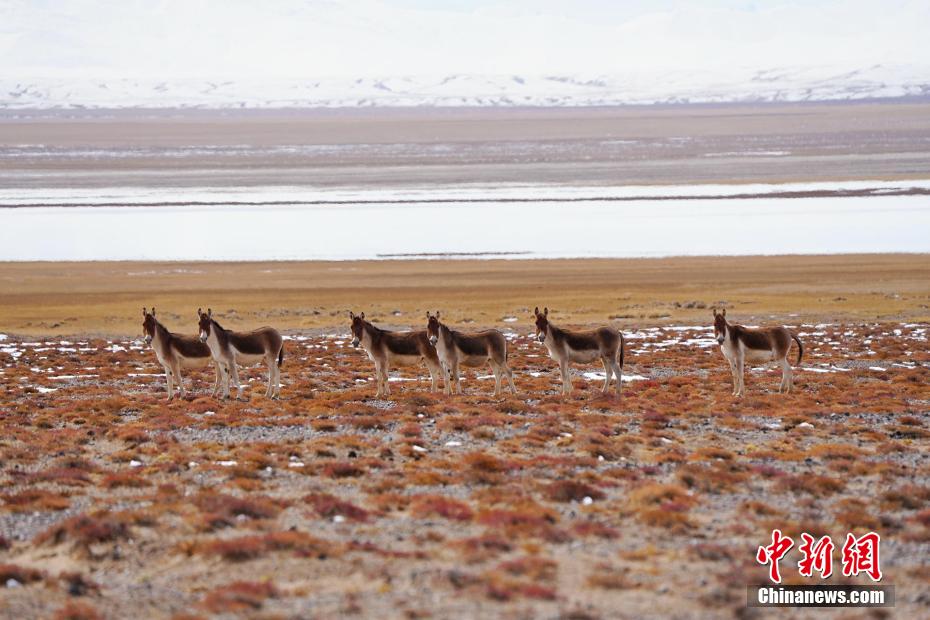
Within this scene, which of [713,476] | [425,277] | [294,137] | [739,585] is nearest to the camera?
[739,585]

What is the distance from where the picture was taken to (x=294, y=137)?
604ft

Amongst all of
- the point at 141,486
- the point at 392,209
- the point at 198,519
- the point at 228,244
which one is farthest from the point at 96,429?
the point at 392,209

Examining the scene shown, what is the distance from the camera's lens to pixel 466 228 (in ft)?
243

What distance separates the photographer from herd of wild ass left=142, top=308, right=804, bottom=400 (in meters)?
24.7

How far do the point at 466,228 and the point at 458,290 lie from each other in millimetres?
Answer: 22640

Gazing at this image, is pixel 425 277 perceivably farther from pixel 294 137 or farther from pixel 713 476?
pixel 294 137

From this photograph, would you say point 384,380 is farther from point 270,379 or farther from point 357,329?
point 270,379

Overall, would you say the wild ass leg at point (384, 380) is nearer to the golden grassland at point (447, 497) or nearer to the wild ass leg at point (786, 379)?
the golden grassland at point (447, 497)

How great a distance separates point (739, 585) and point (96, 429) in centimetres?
1322

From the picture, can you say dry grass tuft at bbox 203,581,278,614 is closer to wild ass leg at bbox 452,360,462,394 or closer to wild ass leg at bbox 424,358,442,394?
wild ass leg at bbox 452,360,462,394

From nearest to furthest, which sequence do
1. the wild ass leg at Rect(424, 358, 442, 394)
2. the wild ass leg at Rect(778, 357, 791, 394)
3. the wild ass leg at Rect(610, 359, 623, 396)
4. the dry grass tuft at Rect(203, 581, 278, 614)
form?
the dry grass tuft at Rect(203, 581, 278, 614) → the wild ass leg at Rect(610, 359, 623, 396) → the wild ass leg at Rect(778, 357, 791, 394) → the wild ass leg at Rect(424, 358, 442, 394)

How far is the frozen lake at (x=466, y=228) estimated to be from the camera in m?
64.1

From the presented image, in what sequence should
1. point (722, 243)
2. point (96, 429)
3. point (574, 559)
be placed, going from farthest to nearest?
1. point (722, 243)
2. point (96, 429)
3. point (574, 559)

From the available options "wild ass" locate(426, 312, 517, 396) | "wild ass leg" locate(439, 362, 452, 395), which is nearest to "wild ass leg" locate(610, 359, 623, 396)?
"wild ass" locate(426, 312, 517, 396)
